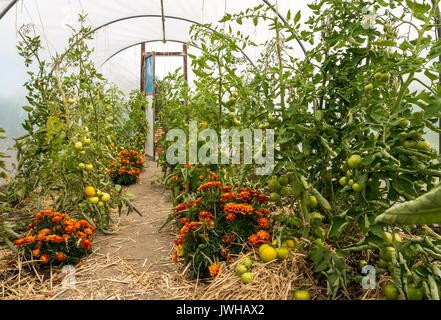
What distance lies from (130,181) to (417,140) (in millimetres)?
3366

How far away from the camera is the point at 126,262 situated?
1887 mm

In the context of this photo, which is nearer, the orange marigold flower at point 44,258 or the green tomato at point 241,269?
the green tomato at point 241,269

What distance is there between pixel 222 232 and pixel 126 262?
2.29 ft

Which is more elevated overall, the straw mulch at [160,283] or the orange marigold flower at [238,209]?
the orange marigold flower at [238,209]

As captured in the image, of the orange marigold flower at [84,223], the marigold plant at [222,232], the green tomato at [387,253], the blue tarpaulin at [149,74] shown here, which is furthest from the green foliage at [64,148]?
the blue tarpaulin at [149,74]

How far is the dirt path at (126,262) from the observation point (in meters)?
1.57

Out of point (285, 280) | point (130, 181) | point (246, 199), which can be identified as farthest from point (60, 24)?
point (285, 280)

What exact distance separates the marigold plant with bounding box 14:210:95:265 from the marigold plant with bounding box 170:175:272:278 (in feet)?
2.12

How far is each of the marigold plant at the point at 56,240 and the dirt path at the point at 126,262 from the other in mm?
110

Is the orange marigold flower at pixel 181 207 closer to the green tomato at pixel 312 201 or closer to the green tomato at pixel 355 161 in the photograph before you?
the green tomato at pixel 312 201

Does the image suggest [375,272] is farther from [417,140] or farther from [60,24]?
[60,24]

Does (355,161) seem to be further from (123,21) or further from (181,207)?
(123,21)

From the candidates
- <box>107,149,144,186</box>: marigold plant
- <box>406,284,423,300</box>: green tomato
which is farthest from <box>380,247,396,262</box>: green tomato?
<box>107,149,144,186</box>: marigold plant
